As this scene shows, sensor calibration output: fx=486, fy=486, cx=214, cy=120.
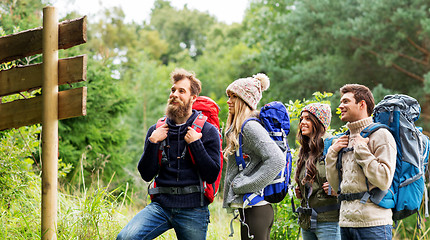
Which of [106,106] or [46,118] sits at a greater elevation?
[106,106]

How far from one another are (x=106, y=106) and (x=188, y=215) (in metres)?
8.18

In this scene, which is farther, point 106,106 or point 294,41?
point 294,41

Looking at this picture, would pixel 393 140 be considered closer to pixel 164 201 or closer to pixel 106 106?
pixel 164 201

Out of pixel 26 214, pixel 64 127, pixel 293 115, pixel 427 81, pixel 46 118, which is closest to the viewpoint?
pixel 46 118

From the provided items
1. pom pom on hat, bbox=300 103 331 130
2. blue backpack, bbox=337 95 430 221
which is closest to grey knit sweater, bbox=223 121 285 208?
blue backpack, bbox=337 95 430 221

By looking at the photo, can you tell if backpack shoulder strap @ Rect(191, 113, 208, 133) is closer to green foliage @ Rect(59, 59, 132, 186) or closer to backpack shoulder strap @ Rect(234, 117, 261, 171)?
backpack shoulder strap @ Rect(234, 117, 261, 171)

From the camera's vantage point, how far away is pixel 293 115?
5758mm

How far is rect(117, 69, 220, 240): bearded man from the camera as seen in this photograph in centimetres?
359

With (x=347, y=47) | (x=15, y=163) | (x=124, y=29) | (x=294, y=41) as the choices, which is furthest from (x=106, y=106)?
(x=124, y=29)

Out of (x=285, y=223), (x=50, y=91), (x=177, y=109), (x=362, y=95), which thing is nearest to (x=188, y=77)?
(x=177, y=109)

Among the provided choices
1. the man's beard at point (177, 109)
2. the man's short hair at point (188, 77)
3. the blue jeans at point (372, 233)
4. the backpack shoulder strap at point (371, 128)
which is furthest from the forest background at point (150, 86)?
the blue jeans at point (372, 233)

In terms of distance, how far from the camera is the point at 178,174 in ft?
11.9

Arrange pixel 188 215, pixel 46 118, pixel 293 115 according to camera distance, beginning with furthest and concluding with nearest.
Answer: pixel 293 115, pixel 46 118, pixel 188 215

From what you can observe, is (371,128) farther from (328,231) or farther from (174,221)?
(174,221)
